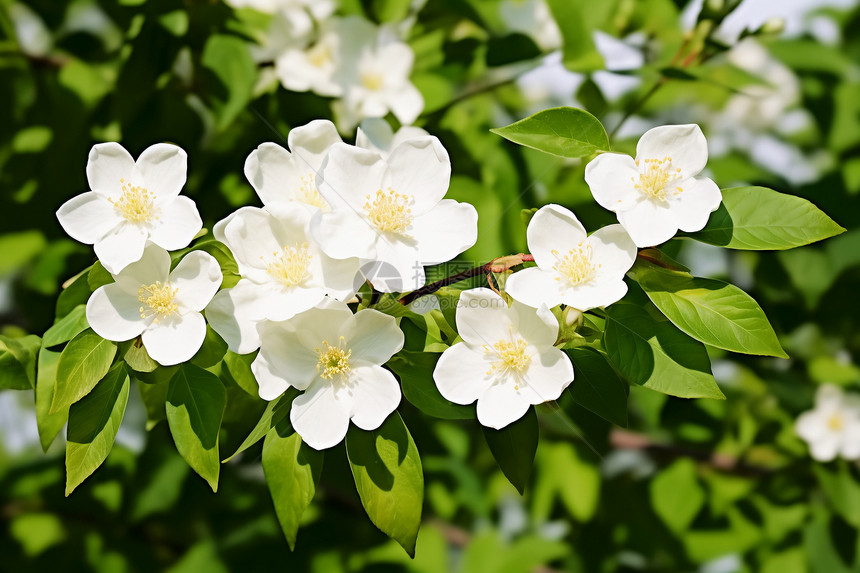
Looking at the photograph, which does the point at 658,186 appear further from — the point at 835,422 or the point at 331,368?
the point at 835,422

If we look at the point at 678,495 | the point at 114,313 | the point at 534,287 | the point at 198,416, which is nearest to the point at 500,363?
the point at 534,287

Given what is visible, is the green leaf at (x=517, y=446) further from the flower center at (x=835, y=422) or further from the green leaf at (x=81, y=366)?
the flower center at (x=835, y=422)

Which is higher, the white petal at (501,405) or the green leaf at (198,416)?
the white petal at (501,405)

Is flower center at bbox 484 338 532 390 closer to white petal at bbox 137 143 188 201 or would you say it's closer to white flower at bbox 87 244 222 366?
white flower at bbox 87 244 222 366

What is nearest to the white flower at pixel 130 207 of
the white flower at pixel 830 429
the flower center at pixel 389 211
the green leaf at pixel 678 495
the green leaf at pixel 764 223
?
the flower center at pixel 389 211

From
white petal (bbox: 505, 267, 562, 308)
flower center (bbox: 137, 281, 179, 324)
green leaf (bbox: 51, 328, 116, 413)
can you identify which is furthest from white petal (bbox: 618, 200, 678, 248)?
green leaf (bbox: 51, 328, 116, 413)

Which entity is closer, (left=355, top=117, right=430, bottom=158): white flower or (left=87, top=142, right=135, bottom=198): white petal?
(left=87, top=142, right=135, bottom=198): white petal

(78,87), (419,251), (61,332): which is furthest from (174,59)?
(419,251)
